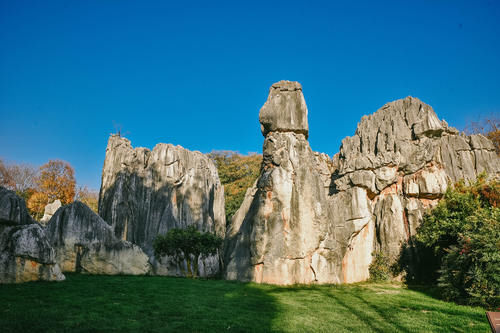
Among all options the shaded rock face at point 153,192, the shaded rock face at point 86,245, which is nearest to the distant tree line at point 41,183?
the shaded rock face at point 153,192

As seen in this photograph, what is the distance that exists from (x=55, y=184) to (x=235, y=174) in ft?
99.3

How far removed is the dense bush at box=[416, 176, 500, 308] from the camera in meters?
13.8

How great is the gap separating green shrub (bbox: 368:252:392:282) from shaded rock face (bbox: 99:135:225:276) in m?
17.0

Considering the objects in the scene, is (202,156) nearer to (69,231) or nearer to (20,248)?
(69,231)

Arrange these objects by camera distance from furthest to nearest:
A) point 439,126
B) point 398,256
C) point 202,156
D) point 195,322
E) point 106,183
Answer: point 202,156 → point 106,183 → point 439,126 → point 398,256 → point 195,322

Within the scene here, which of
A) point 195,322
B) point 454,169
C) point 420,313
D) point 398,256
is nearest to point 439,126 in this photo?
point 454,169

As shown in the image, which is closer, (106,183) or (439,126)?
(439,126)

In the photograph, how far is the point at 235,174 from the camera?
6431 centimetres

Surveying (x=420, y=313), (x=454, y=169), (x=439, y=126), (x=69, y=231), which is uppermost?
(x=439, y=126)

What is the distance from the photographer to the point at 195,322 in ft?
30.9

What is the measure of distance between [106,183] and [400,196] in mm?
32507

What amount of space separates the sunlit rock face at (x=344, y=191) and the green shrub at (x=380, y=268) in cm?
45

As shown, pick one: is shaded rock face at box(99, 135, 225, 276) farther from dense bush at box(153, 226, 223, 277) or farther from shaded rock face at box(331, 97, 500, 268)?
shaded rock face at box(331, 97, 500, 268)

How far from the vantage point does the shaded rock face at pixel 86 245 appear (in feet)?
71.5
